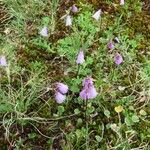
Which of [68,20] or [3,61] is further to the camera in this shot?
[68,20]

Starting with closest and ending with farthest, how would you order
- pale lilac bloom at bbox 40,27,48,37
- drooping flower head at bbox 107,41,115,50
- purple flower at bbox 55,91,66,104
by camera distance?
purple flower at bbox 55,91,66,104 < drooping flower head at bbox 107,41,115,50 < pale lilac bloom at bbox 40,27,48,37

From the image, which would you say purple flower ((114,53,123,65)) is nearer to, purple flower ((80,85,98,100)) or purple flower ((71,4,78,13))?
purple flower ((80,85,98,100))

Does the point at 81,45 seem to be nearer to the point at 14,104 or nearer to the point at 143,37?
the point at 143,37

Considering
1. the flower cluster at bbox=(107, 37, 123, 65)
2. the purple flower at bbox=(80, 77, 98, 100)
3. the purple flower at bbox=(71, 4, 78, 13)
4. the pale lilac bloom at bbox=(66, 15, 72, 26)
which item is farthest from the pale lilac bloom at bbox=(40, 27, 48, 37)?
the purple flower at bbox=(80, 77, 98, 100)

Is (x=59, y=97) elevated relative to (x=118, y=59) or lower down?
lower down

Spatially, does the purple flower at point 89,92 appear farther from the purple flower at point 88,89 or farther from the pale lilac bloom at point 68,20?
the pale lilac bloom at point 68,20

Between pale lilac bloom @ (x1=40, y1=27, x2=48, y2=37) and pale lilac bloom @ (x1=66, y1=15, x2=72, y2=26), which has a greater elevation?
pale lilac bloom @ (x1=66, y1=15, x2=72, y2=26)

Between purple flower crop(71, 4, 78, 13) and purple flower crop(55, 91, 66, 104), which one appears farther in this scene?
purple flower crop(71, 4, 78, 13)

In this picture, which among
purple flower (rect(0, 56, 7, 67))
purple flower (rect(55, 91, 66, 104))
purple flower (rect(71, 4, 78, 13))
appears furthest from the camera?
purple flower (rect(71, 4, 78, 13))

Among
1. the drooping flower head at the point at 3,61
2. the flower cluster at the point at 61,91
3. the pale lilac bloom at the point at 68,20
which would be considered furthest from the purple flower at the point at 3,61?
the pale lilac bloom at the point at 68,20

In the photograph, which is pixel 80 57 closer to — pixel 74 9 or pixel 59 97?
pixel 59 97

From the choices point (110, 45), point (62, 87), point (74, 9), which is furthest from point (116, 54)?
point (74, 9)

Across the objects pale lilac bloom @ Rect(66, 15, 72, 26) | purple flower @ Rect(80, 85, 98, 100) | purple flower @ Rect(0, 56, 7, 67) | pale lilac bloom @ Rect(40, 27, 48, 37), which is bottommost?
purple flower @ Rect(80, 85, 98, 100)
